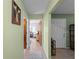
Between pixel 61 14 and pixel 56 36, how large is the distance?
62.4 inches

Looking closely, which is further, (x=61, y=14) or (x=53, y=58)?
(x=61, y=14)

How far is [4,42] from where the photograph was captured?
5.71ft

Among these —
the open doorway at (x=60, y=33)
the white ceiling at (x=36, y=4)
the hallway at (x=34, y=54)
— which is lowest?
the hallway at (x=34, y=54)

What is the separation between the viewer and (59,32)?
27.8ft

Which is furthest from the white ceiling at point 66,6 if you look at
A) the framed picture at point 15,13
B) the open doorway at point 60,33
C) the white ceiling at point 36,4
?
the framed picture at point 15,13

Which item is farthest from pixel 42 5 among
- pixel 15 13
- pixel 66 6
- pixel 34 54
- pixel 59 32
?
pixel 59 32

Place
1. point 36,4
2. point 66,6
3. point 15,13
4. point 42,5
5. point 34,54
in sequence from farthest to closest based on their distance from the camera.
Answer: point 34,54 < point 66,6 < point 42,5 < point 36,4 < point 15,13

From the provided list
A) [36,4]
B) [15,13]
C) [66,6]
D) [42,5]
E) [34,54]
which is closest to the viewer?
[15,13]

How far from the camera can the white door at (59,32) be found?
8406mm

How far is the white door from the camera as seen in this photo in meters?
8.41

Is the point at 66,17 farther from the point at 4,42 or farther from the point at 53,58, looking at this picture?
the point at 4,42

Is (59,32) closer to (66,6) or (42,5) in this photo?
(66,6)

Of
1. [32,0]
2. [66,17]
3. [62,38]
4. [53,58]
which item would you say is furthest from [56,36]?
[32,0]

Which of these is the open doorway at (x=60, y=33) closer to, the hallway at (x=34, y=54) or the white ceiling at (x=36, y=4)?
the hallway at (x=34, y=54)
